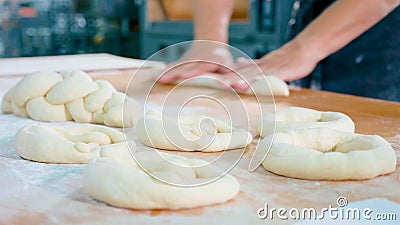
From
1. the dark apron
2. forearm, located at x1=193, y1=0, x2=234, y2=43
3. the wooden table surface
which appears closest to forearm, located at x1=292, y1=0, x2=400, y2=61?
the dark apron

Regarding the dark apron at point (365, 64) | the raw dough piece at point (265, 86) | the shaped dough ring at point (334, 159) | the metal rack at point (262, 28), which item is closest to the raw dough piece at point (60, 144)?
the shaped dough ring at point (334, 159)

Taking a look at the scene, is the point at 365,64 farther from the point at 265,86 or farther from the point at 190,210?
the point at 190,210

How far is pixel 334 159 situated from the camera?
2.79 feet

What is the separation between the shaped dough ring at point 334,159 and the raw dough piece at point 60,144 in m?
0.27

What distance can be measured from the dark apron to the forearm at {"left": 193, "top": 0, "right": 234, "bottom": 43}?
340 millimetres

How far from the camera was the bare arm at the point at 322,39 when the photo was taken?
1.69m

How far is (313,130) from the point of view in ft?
3.19

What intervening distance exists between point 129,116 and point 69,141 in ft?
0.83

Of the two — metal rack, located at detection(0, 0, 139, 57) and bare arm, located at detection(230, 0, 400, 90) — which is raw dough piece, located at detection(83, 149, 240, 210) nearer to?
bare arm, located at detection(230, 0, 400, 90)

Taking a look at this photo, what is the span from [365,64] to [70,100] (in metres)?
1.16

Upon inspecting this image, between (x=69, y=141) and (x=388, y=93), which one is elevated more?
(x=69, y=141)

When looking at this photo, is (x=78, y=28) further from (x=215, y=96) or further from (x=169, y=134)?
(x=169, y=134)

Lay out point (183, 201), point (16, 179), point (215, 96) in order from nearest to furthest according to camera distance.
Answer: point (183, 201), point (16, 179), point (215, 96)

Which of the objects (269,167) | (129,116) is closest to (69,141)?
(129,116)
